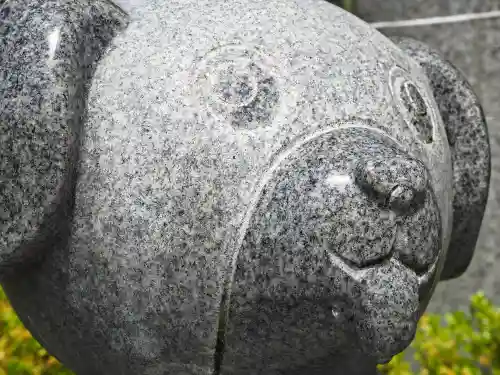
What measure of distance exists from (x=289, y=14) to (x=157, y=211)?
0.54 metres

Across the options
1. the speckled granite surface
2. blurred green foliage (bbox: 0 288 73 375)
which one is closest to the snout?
blurred green foliage (bbox: 0 288 73 375)

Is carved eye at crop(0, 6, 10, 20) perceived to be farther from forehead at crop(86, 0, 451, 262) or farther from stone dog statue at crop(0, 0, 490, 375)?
forehead at crop(86, 0, 451, 262)

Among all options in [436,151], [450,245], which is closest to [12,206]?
[436,151]

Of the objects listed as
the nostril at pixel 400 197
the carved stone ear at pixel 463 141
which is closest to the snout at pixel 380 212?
the nostril at pixel 400 197

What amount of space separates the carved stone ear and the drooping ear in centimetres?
92

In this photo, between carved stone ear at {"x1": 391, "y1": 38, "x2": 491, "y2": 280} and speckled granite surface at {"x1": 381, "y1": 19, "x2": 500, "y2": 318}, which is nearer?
carved stone ear at {"x1": 391, "y1": 38, "x2": 491, "y2": 280}

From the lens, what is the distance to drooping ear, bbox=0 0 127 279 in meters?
1.49

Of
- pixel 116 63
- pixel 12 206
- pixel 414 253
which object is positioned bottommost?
pixel 12 206

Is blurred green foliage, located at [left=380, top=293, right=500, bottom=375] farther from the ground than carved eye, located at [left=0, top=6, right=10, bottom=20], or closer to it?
closer to it

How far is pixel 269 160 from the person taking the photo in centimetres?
146

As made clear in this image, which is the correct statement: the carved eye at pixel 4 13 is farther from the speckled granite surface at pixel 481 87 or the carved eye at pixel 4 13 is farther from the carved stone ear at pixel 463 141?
the speckled granite surface at pixel 481 87

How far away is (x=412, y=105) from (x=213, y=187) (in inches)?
20.2

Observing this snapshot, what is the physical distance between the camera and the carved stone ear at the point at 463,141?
1914 millimetres

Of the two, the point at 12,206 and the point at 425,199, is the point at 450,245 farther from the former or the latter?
the point at 12,206
